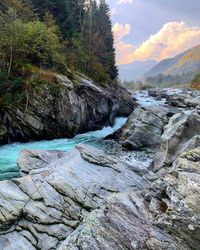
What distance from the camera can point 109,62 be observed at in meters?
70.6

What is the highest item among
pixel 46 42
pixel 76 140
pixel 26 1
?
pixel 26 1

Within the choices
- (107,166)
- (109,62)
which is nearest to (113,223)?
(107,166)

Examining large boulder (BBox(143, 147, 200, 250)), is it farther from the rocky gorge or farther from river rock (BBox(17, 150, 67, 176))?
river rock (BBox(17, 150, 67, 176))

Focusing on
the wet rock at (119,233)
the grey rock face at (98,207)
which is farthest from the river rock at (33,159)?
the wet rock at (119,233)

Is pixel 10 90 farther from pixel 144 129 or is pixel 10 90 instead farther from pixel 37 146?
pixel 144 129

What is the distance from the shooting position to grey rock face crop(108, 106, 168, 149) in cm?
2920

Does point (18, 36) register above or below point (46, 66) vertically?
above

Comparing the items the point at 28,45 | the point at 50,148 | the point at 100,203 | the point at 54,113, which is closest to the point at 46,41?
the point at 28,45

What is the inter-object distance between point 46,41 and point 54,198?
81.3 ft

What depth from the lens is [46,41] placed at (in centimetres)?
3528

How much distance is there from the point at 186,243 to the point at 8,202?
272 inches

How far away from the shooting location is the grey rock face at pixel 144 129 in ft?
95.8

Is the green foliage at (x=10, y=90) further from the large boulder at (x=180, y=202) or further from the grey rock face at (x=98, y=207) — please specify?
the large boulder at (x=180, y=202)

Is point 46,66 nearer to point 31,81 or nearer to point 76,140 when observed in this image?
point 31,81
